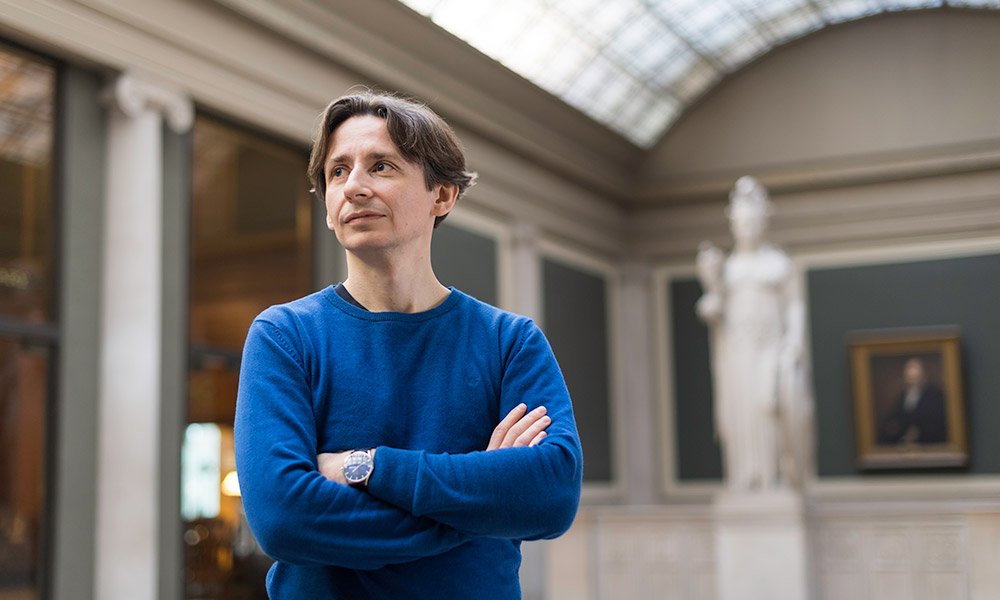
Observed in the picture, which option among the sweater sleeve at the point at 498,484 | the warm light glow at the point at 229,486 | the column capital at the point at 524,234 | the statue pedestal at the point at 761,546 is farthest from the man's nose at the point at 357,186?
the column capital at the point at 524,234

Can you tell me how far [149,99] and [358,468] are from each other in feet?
29.1

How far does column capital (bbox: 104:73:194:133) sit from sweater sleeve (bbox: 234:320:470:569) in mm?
8523

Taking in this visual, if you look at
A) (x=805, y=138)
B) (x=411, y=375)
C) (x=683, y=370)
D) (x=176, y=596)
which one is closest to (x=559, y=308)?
(x=683, y=370)

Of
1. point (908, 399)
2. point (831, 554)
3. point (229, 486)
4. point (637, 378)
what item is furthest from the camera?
point (637, 378)

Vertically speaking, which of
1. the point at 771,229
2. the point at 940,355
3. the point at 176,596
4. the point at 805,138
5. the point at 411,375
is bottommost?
the point at 176,596

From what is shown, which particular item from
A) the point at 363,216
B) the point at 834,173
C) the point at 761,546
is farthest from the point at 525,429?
the point at 834,173

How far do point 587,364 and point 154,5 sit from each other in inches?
396

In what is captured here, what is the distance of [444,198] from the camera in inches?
92.9

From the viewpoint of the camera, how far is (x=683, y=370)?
19469mm

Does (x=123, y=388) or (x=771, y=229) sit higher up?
(x=771, y=229)

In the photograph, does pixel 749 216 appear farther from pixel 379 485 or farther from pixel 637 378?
pixel 379 485

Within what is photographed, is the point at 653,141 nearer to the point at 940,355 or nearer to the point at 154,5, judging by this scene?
the point at 940,355

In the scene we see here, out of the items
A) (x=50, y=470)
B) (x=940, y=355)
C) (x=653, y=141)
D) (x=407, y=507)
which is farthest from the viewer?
(x=653, y=141)

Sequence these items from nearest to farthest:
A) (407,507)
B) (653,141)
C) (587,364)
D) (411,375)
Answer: (407,507)
(411,375)
(587,364)
(653,141)
